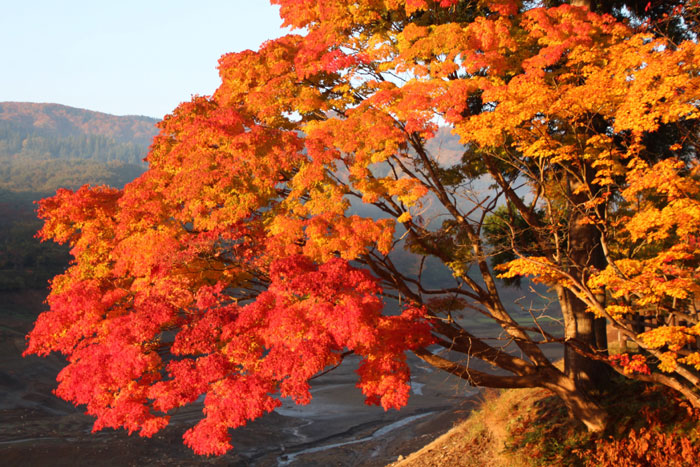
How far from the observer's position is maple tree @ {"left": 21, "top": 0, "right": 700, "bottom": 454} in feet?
26.5

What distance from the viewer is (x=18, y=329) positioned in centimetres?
3644

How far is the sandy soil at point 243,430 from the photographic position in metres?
21.0

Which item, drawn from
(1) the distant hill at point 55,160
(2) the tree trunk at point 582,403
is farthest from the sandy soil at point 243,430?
(1) the distant hill at point 55,160

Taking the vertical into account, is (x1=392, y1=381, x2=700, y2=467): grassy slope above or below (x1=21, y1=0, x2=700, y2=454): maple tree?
below

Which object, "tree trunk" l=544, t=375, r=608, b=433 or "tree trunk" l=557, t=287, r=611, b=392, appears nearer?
"tree trunk" l=544, t=375, r=608, b=433

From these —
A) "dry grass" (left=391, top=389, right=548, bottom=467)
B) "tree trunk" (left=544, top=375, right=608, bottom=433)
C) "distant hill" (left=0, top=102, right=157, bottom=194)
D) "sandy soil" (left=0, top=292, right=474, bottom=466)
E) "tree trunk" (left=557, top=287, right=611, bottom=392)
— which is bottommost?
"sandy soil" (left=0, top=292, right=474, bottom=466)

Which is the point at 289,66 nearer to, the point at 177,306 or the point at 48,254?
the point at 177,306

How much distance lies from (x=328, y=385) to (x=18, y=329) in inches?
882

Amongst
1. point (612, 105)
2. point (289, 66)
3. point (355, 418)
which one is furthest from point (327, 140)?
point (355, 418)

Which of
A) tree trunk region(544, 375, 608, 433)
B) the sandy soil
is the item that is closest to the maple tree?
tree trunk region(544, 375, 608, 433)

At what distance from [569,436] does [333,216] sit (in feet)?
25.4

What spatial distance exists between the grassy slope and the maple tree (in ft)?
2.17

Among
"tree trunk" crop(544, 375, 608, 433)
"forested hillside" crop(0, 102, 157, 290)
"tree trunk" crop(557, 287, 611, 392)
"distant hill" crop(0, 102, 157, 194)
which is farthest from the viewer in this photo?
"distant hill" crop(0, 102, 157, 194)

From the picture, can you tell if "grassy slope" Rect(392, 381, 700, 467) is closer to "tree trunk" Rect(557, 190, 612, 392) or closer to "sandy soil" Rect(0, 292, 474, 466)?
"tree trunk" Rect(557, 190, 612, 392)
